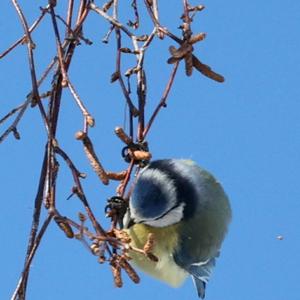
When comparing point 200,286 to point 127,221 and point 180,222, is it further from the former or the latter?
point 127,221

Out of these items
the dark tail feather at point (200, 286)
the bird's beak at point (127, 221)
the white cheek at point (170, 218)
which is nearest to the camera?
the bird's beak at point (127, 221)

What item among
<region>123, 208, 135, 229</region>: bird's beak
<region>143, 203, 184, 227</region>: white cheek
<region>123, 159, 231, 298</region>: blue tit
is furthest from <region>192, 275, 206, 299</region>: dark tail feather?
<region>123, 208, 135, 229</region>: bird's beak

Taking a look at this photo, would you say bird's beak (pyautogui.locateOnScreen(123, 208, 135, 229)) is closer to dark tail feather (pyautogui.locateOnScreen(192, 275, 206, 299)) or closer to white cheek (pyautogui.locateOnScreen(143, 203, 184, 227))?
white cheek (pyautogui.locateOnScreen(143, 203, 184, 227))

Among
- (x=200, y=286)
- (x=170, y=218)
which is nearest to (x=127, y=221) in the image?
(x=170, y=218)

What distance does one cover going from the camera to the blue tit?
1446mm

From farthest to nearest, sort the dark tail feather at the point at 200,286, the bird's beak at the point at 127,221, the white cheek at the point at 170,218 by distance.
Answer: the dark tail feather at the point at 200,286 < the white cheek at the point at 170,218 < the bird's beak at the point at 127,221

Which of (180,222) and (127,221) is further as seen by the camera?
(180,222)

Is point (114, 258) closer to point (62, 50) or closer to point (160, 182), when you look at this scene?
point (62, 50)

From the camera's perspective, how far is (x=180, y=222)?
5.24 feet

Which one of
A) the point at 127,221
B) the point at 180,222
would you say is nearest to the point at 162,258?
the point at 180,222

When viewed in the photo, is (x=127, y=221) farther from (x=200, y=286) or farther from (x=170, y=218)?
(x=200, y=286)

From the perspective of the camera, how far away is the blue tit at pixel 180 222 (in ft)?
4.75

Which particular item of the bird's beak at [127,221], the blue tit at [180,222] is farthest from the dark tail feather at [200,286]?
the bird's beak at [127,221]

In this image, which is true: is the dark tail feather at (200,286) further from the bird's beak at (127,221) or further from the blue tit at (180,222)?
the bird's beak at (127,221)
